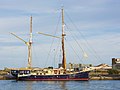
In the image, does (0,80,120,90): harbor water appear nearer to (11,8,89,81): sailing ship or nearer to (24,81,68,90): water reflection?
(24,81,68,90): water reflection

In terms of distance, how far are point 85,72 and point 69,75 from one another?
19.1ft

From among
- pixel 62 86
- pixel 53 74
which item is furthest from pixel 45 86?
pixel 53 74

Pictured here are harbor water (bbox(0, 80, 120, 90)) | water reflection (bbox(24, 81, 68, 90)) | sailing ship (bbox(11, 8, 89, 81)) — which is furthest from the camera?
sailing ship (bbox(11, 8, 89, 81))

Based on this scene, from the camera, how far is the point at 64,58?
427ft

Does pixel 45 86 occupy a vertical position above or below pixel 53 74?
below

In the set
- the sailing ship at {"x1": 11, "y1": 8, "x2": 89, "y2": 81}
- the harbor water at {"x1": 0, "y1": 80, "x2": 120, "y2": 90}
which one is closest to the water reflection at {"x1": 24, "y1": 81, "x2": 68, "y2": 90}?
the harbor water at {"x1": 0, "y1": 80, "x2": 120, "y2": 90}

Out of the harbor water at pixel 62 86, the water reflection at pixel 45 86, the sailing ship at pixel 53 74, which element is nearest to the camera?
the water reflection at pixel 45 86

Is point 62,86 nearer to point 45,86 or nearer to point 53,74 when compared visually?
point 45,86

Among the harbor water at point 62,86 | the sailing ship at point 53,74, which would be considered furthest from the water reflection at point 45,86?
the sailing ship at point 53,74

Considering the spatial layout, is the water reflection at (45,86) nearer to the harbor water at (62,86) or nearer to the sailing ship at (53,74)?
the harbor water at (62,86)

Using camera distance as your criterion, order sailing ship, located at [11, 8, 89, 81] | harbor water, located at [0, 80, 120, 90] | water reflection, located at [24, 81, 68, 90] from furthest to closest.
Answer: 1. sailing ship, located at [11, 8, 89, 81]
2. harbor water, located at [0, 80, 120, 90]
3. water reflection, located at [24, 81, 68, 90]

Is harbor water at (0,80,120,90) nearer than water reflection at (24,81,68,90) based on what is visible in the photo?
No

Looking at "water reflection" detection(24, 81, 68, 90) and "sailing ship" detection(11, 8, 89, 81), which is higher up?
"sailing ship" detection(11, 8, 89, 81)

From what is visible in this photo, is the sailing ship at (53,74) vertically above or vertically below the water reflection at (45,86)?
above
